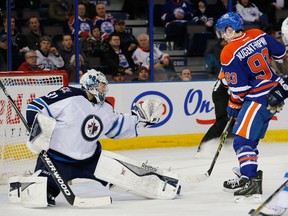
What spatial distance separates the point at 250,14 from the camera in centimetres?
1010

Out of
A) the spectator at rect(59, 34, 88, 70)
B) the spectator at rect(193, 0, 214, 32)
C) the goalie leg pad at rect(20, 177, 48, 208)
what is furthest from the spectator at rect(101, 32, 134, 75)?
the goalie leg pad at rect(20, 177, 48, 208)

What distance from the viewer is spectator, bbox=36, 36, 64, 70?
864cm

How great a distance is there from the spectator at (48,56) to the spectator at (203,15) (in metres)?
1.64

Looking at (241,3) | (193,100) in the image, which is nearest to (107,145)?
(193,100)

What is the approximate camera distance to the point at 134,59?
9.15m

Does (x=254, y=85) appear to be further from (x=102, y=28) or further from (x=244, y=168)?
(x=102, y=28)

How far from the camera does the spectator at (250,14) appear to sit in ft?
32.9

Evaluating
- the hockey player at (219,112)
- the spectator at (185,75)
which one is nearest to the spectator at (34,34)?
the spectator at (185,75)

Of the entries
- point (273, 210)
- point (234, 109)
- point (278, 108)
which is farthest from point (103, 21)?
point (273, 210)

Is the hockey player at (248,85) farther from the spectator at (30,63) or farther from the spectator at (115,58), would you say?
the spectator at (115,58)

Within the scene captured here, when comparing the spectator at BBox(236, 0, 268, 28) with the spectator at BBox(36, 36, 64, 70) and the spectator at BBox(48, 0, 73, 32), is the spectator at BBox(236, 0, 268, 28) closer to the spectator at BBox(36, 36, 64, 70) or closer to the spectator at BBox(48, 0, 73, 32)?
the spectator at BBox(48, 0, 73, 32)

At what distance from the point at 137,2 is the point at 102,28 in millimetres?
487

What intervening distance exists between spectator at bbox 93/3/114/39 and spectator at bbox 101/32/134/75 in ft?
0.21

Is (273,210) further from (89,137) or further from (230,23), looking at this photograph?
(230,23)
